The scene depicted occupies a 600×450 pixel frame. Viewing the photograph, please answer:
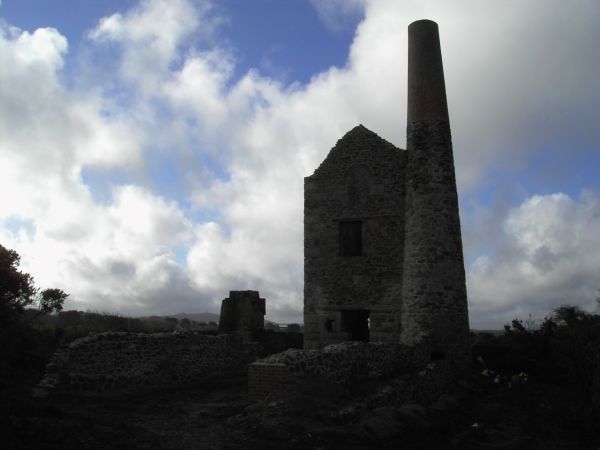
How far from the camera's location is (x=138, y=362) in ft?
45.9

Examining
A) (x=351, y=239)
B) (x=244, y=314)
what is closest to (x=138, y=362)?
(x=351, y=239)

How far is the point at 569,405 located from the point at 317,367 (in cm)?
630

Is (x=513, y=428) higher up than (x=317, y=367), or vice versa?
(x=317, y=367)

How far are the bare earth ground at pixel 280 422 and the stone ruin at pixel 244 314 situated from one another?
9.67 metres

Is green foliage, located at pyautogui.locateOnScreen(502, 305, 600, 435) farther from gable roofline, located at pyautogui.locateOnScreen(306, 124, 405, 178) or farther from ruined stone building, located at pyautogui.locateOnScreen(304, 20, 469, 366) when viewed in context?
gable roofline, located at pyautogui.locateOnScreen(306, 124, 405, 178)

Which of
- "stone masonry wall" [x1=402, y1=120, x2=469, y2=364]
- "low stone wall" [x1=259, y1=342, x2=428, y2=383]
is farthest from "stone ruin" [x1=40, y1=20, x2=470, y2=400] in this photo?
"low stone wall" [x1=259, y1=342, x2=428, y2=383]

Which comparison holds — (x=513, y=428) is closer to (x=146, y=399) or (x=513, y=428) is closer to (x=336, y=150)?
(x=146, y=399)

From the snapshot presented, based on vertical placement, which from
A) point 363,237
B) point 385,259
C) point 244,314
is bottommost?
point 244,314

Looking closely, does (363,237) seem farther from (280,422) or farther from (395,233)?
(280,422)

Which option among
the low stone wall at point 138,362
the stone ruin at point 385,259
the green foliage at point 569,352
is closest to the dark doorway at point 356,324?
the stone ruin at point 385,259

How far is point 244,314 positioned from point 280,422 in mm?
14459

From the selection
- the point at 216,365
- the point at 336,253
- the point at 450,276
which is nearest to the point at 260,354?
the point at 216,365

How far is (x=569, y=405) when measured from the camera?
12797 mm

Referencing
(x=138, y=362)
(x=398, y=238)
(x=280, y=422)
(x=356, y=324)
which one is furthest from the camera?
(x=356, y=324)
